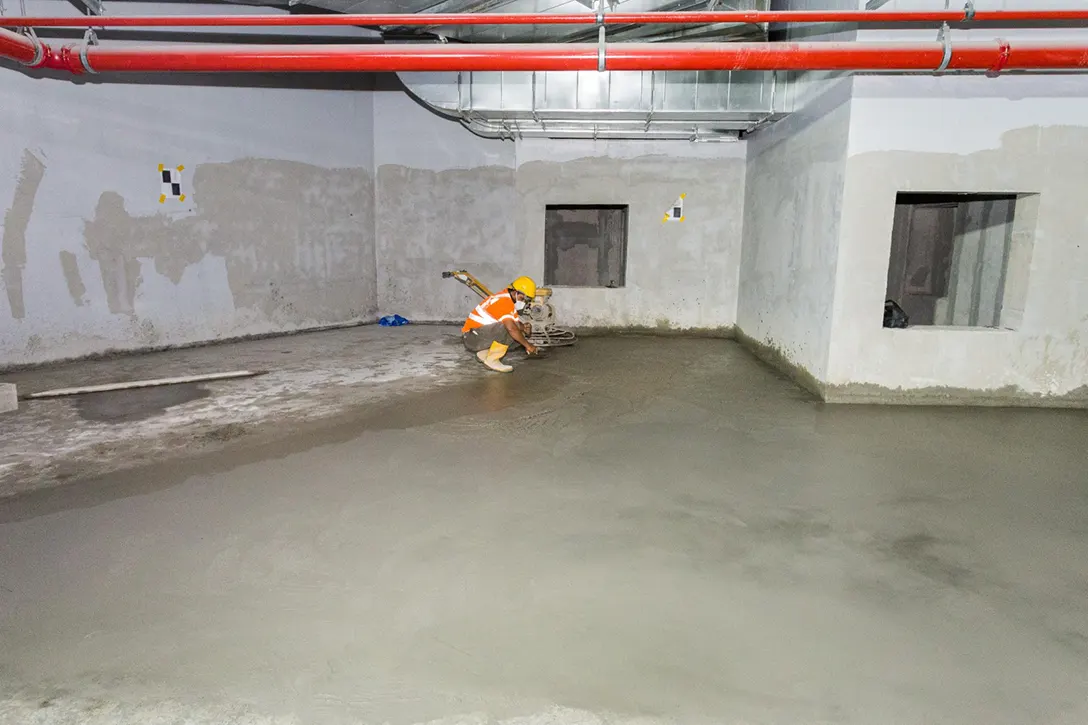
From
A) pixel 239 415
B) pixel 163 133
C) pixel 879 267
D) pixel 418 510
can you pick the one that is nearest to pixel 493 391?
pixel 239 415

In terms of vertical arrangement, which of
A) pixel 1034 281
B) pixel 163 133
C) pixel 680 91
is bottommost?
pixel 1034 281

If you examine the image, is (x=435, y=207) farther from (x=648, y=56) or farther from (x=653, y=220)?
(x=648, y=56)

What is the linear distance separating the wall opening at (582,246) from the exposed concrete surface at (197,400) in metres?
4.07

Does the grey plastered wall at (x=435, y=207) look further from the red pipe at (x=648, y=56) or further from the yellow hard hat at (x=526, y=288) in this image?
the red pipe at (x=648, y=56)

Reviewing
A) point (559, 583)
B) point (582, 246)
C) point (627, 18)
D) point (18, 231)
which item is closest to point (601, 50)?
point (627, 18)

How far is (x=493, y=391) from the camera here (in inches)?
186

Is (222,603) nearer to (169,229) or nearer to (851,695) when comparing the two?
(851,695)

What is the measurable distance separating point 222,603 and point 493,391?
2.80 meters

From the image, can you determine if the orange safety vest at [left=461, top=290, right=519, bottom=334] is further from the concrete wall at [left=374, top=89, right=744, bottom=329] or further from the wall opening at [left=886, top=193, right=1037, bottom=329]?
the wall opening at [left=886, top=193, right=1037, bottom=329]

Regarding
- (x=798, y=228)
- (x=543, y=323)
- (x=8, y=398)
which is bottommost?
(x=8, y=398)

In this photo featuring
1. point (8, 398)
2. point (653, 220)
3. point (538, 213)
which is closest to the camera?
point (8, 398)

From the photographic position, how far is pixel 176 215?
597cm

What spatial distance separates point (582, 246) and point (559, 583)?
861 cm

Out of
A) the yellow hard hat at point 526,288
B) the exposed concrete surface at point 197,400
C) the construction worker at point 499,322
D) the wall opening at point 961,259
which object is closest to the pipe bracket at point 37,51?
the exposed concrete surface at point 197,400
